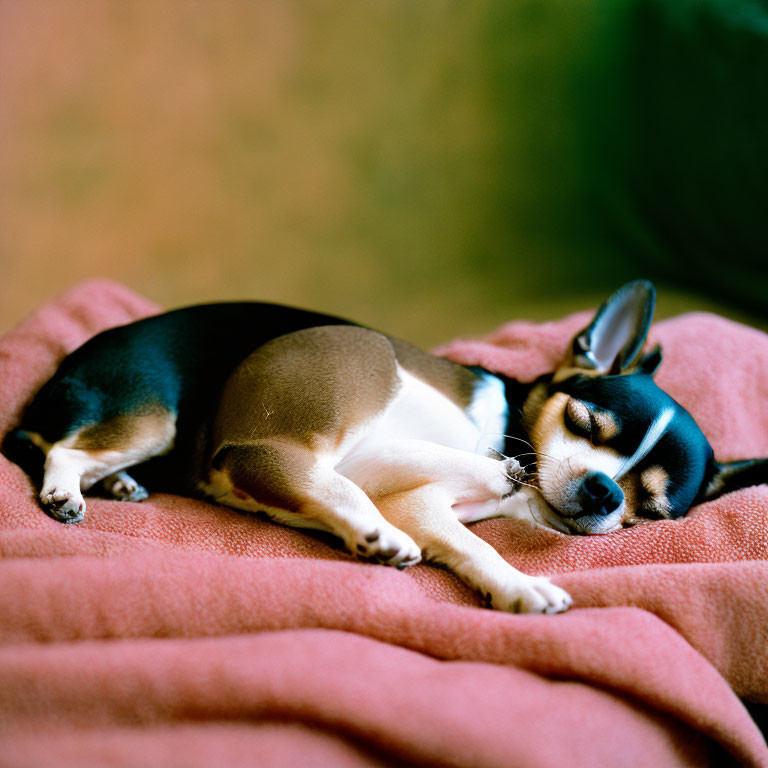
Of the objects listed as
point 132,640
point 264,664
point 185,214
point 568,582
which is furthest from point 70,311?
point 568,582

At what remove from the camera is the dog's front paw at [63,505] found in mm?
1638

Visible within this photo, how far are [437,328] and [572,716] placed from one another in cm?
243

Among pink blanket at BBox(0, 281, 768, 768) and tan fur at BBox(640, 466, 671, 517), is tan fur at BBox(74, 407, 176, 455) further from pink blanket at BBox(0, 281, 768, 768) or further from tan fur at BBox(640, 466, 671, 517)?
tan fur at BBox(640, 466, 671, 517)

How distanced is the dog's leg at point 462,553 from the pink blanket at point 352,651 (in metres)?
0.04

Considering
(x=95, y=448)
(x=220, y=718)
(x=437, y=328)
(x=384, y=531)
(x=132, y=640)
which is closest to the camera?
(x=220, y=718)

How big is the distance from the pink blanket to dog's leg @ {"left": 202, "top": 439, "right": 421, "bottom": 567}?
50mm

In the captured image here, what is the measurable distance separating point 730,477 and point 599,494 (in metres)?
0.49

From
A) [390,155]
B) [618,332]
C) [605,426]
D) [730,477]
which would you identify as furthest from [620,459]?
[390,155]

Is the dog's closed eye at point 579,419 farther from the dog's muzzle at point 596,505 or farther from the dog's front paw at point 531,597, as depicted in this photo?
the dog's front paw at point 531,597

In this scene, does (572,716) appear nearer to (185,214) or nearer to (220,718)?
(220,718)

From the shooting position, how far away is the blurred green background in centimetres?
319

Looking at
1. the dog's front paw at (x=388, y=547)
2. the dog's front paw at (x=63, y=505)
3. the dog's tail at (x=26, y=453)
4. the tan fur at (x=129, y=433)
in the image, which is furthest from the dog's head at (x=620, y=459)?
the dog's tail at (x=26, y=453)

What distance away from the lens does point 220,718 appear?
122cm

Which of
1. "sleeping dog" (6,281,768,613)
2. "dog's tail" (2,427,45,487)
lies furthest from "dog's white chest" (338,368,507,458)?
"dog's tail" (2,427,45,487)
